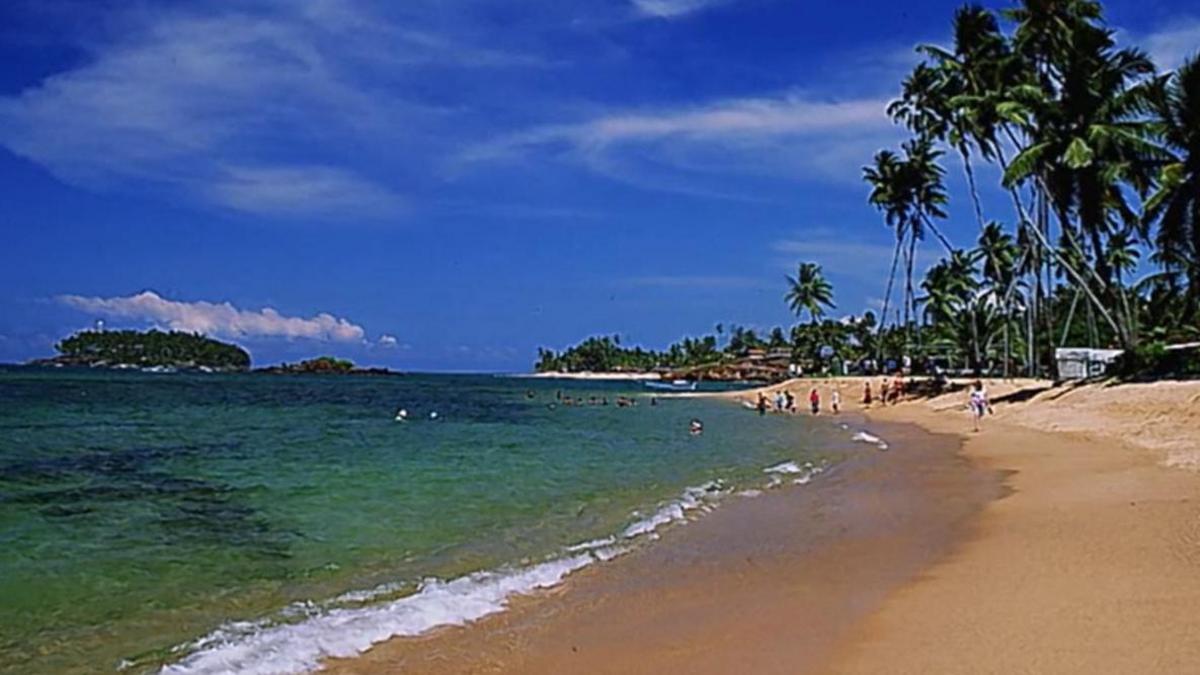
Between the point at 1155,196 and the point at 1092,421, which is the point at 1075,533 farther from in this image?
the point at 1155,196

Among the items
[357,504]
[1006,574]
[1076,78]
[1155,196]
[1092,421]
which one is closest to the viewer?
[1006,574]

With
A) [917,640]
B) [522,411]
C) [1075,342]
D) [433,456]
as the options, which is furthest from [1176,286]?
[917,640]

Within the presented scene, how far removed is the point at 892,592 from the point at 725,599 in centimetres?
141

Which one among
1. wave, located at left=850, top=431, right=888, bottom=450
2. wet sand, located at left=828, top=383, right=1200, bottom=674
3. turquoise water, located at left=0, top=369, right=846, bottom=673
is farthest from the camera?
wave, located at left=850, top=431, right=888, bottom=450

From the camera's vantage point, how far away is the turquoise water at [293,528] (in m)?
7.90

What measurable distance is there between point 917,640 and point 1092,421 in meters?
22.7

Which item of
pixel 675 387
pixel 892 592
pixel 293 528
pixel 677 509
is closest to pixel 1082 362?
pixel 677 509

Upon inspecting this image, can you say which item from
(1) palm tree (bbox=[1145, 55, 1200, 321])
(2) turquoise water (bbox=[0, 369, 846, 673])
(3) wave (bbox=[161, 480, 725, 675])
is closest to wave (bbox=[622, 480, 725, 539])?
(2) turquoise water (bbox=[0, 369, 846, 673])

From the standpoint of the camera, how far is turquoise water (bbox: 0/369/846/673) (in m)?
7.90

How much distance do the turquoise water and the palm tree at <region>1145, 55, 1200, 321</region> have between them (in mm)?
12793

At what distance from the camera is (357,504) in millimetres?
15312

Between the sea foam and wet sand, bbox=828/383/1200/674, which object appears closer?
wet sand, bbox=828/383/1200/674

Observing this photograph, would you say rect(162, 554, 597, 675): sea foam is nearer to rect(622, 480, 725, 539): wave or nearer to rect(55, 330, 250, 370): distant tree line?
rect(622, 480, 725, 539): wave

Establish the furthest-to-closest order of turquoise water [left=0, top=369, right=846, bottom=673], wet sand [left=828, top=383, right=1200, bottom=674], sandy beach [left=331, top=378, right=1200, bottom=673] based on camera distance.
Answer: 1. turquoise water [left=0, top=369, right=846, bottom=673]
2. sandy beach [left=331, top=378, right=1200, bottom=673]
3. wet sand [left=828, top=383, right=1200, bottom=674]
